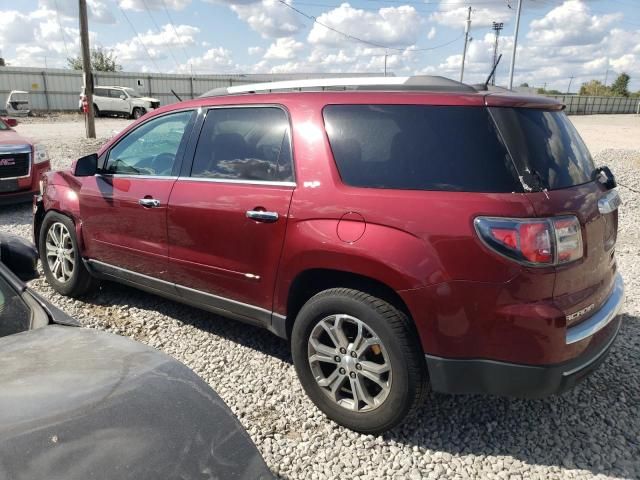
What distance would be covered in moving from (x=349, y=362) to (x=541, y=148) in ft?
4.92

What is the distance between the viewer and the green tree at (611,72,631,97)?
88.4 m

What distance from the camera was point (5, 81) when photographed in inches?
1396

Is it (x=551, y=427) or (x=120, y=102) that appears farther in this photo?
(x=120, y=102)

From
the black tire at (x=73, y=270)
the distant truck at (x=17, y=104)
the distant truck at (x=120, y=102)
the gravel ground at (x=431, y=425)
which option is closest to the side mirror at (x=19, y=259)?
the gravel ground at (x=431, y=425)

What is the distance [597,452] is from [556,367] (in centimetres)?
73

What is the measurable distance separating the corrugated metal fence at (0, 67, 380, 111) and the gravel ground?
30.3 metres

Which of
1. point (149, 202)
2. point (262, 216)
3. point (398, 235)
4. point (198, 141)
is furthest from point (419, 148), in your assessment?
point (149, 202)

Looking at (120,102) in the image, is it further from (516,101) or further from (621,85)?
(621,85)

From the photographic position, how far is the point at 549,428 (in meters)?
2.98

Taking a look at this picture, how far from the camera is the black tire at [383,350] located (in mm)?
2625

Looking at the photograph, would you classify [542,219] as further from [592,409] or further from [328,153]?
[592,409]

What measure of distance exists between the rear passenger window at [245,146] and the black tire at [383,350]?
31.1 inches

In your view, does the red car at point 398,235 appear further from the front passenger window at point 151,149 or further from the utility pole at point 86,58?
the utility pole at point 86,58

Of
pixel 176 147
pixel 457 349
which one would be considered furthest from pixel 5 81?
pixel 457 349
